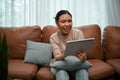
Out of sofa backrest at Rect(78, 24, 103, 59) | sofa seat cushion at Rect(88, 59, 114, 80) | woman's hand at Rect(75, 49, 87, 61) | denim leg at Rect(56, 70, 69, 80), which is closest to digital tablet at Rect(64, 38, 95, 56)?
woman's hand at Rect(75, 49, 87, 61)

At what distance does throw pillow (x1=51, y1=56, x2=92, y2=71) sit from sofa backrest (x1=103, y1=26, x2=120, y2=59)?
2.70 feet

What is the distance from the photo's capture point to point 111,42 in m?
3.17

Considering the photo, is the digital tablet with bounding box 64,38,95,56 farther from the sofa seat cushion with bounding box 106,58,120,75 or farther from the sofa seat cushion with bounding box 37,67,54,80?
the sofa seat cushion with bounding box 106,58,120,75

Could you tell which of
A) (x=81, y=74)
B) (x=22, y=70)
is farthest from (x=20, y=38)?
(x=81, y=74)

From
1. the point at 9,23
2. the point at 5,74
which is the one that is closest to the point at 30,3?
the point at 9,23

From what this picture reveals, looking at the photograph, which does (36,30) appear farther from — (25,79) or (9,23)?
(25,79)

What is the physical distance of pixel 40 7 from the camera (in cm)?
353

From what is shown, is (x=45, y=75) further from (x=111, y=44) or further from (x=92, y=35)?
(x=111, y=44)

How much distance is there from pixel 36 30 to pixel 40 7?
505 mm

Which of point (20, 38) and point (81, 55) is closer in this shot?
point (81, 55)

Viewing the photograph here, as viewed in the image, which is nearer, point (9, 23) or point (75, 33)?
point (75, 33)

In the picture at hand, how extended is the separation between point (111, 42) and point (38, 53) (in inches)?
42.0

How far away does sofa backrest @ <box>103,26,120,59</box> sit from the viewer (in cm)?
314

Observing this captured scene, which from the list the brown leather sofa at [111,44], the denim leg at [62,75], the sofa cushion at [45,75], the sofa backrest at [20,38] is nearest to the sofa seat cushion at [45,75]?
the sofa cushion at [45,75]
